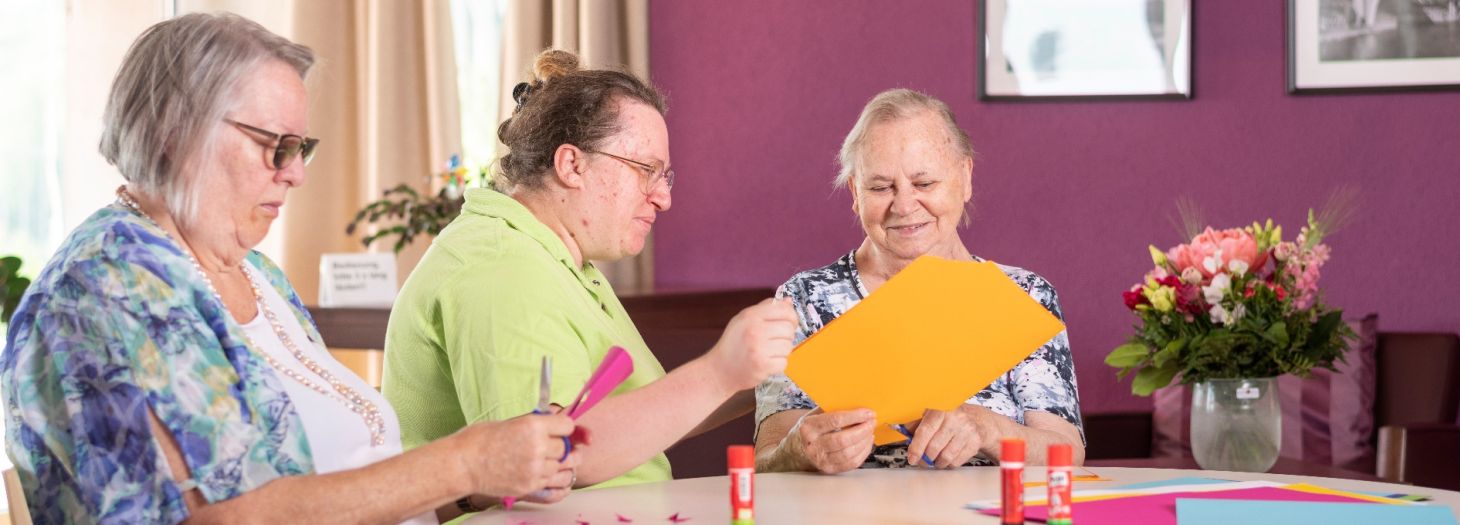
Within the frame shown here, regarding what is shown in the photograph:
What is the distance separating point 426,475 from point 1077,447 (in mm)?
1212

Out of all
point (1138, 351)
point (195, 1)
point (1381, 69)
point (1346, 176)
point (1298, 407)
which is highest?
point (195, 1)

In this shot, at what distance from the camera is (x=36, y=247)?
13.7 ft

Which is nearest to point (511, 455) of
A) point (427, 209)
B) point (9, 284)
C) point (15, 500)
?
point (15, 500)

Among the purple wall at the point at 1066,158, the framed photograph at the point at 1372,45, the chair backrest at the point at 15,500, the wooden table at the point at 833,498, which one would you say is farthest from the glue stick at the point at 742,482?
the framed photograph at the point at 1372,45

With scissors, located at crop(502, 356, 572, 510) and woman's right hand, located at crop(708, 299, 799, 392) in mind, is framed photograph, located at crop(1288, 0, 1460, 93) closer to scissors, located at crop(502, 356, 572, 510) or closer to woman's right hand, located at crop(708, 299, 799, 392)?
woman's right hand, located at crop(708, 299, 799, 392)

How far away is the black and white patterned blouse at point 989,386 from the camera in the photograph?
2359 mm

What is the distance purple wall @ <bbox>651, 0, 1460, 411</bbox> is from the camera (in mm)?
4148

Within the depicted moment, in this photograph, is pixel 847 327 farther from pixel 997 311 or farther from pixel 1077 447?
pixel 1077 447

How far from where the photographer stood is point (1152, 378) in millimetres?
2848

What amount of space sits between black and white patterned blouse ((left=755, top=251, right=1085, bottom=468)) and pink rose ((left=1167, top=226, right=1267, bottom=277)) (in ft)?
1.23

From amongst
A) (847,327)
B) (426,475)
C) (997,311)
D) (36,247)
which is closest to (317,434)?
(426,475)

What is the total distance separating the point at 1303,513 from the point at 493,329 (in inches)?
39.7

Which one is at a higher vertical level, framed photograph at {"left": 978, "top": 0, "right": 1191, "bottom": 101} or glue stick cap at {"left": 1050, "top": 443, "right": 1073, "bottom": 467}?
framed photograph at {"left": 978, "top": 0, "right": 1191, "bottom": 101}

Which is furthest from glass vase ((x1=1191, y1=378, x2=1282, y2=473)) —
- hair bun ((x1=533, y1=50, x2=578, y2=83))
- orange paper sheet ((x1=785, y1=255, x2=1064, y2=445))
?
hair bun ((x1=533, y1=50, x2=578, y2=83))
